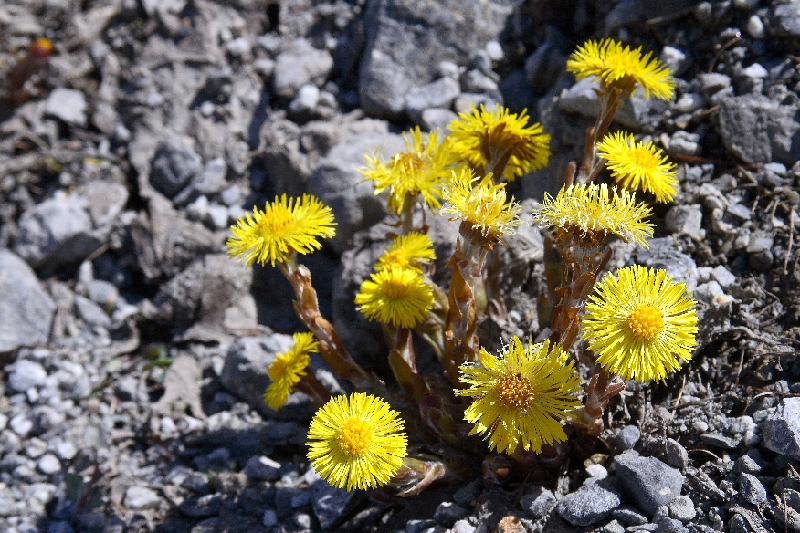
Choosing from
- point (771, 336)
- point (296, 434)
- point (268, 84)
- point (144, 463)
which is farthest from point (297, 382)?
point (268, 84)

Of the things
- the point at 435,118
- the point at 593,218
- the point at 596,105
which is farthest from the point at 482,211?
the point at 435,118

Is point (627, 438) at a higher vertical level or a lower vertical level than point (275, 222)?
lower

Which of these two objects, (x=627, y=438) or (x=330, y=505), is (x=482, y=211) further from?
(x=330, y=505)

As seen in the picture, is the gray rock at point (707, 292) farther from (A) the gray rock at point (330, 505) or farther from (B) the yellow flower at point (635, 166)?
(A) the gray rock at point (330, 505)

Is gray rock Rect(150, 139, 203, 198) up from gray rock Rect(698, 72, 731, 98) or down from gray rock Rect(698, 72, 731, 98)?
down

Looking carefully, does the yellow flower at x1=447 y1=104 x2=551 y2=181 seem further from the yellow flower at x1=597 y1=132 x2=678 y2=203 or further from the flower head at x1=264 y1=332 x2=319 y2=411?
the flower head at x1=264 y1=332 x2=319 y2=411

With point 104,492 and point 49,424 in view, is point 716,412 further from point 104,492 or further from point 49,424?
→ point 49,424

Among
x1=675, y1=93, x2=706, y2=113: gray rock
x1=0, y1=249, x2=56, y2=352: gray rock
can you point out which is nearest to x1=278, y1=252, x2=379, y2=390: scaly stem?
x1=0, y1=249, x2=56, y2=352: gray rock
